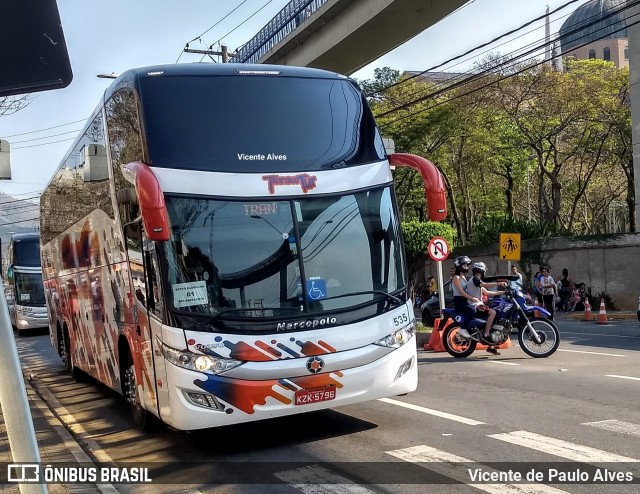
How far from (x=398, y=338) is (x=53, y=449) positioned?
143 inches

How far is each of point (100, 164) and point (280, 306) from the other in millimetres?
3382

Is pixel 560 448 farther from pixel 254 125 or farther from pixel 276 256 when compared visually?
pixel 254 125

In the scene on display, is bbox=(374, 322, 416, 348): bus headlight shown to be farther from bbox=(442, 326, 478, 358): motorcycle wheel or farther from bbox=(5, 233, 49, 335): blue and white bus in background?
bbox=(5, 233, 49, 335): blue and white bus in background

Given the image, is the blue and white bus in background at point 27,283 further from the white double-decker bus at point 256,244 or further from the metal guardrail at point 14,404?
the metal guardrail at point 14,404

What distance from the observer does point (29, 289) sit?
28.4 m

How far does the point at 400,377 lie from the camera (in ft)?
25.0

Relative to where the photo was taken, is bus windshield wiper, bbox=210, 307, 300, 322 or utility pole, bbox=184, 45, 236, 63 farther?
utility pole, bbox=184, 45, 236, 63

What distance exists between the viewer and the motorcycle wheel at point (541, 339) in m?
13.1

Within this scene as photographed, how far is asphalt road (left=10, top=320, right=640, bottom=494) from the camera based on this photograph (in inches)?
237

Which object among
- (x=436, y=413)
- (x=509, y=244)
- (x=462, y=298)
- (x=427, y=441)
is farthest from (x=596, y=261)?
(x=427, y=441)

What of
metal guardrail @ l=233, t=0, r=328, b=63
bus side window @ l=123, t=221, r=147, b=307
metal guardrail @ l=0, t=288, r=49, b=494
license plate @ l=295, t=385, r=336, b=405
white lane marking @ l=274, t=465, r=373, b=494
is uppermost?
metal guardrail @ l=233, t=0, r=328, b=63

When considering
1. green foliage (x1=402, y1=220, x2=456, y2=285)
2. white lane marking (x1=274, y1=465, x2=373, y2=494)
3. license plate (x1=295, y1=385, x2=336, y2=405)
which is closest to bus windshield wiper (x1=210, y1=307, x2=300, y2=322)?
license plate (x1=295, y1=385, x2=336, y2=405)

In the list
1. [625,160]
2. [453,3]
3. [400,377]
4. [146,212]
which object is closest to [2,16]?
[146,212]

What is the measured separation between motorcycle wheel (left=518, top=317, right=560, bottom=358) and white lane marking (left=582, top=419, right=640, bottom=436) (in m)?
5.49
